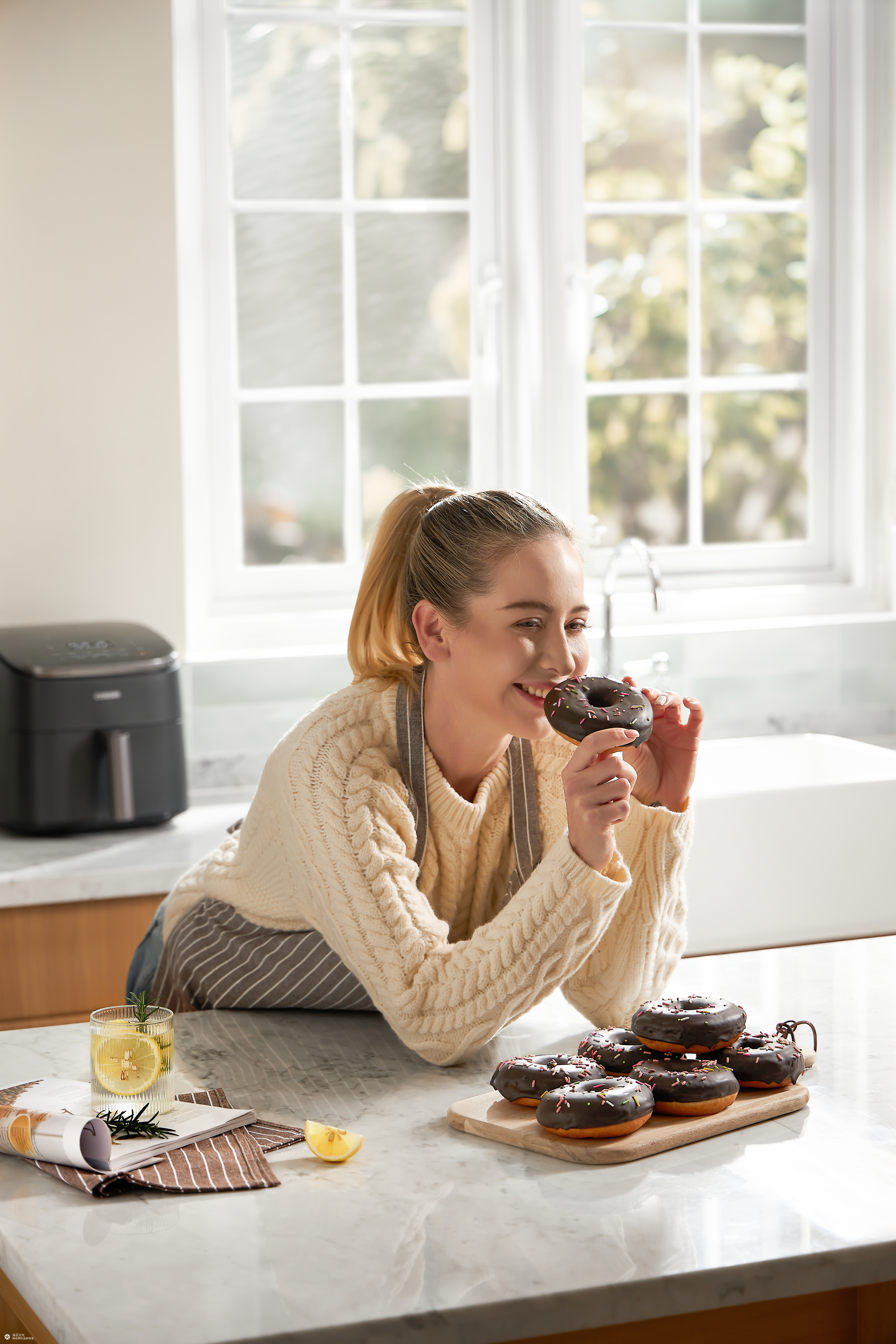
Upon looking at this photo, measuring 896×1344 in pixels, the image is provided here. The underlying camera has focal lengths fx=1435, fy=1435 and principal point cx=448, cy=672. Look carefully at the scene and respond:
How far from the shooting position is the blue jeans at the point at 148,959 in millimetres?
1791

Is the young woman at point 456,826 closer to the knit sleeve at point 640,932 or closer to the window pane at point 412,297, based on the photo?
the knit sleeve at point 640,932

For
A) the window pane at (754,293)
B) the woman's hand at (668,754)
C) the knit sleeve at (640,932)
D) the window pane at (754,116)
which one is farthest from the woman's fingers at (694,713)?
the window pane at (754,116)

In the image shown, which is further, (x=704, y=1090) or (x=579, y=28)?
(x=579, y=28)

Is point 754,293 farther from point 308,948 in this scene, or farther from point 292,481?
point 308,948

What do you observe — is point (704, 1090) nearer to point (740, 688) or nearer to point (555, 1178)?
point (555, 1178)

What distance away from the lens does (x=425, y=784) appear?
5.14 feet

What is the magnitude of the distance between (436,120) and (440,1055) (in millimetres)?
2431

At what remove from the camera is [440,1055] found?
138 cm

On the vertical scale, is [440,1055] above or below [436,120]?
below

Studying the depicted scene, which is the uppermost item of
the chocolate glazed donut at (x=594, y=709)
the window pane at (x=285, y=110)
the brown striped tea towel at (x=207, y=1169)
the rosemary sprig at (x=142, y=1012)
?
the window pane at (x=285, y=110)

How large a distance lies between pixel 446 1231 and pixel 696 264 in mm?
2810

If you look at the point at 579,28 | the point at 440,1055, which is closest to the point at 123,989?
the point at 440,1055

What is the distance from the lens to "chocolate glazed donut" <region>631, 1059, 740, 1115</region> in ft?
3.91

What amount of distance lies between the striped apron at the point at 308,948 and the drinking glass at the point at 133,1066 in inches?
12.8
